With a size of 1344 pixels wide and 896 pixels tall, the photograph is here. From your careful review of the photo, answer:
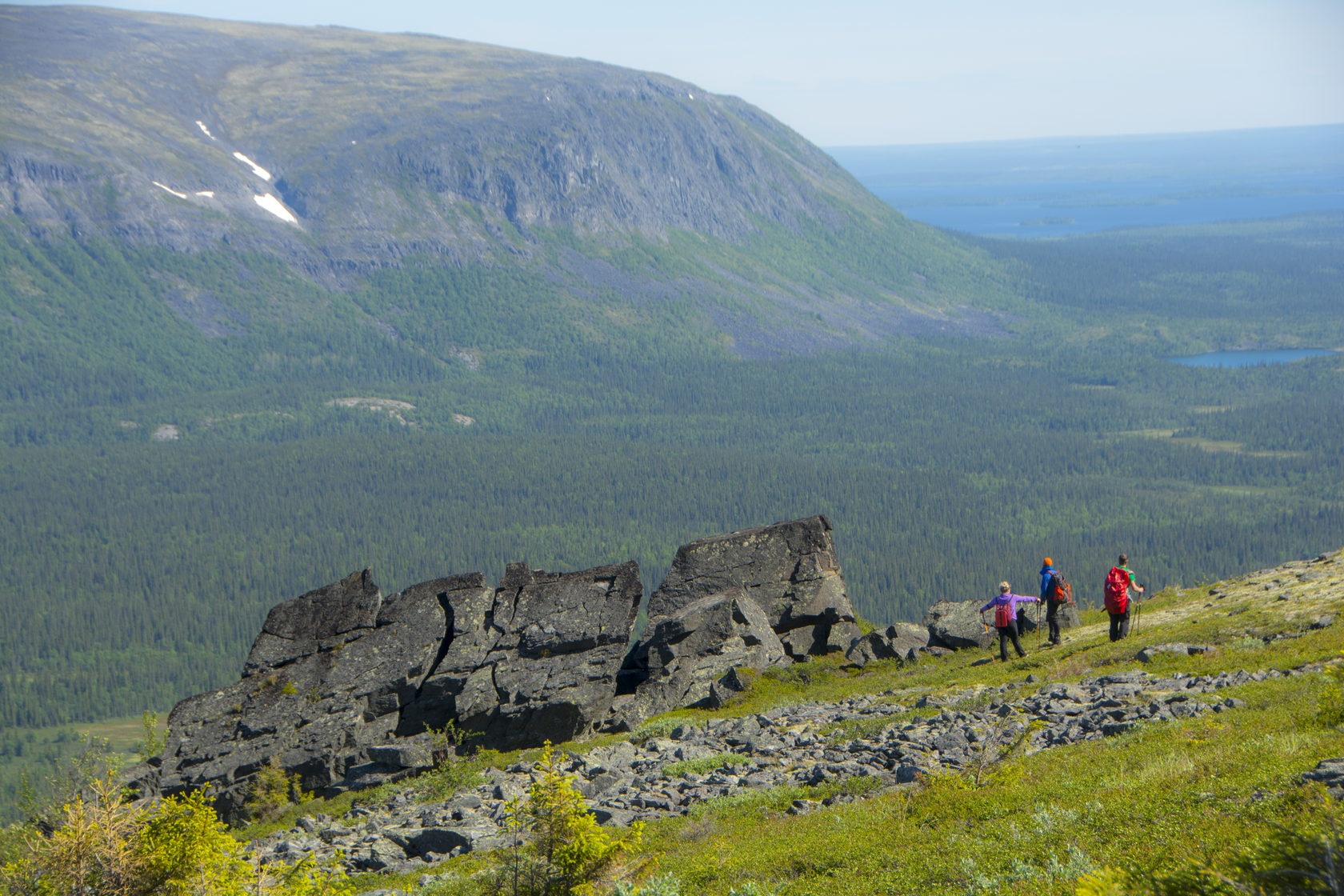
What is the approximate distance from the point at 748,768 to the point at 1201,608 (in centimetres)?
1932

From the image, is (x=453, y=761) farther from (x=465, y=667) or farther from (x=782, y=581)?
(x=782, y=581)

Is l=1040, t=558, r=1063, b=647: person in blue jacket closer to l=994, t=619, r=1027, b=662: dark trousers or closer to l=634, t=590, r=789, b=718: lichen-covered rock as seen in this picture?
l=994, t=619, r=1027, b=662: dark trousers

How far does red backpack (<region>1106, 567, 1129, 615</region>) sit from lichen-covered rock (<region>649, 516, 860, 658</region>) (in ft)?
30.5

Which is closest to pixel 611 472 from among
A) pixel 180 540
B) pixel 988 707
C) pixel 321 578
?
pixel 321 578

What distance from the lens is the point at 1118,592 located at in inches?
1145

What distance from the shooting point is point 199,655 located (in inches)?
4970

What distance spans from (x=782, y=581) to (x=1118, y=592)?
11737mm

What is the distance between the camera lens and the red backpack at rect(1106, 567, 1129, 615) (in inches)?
1144

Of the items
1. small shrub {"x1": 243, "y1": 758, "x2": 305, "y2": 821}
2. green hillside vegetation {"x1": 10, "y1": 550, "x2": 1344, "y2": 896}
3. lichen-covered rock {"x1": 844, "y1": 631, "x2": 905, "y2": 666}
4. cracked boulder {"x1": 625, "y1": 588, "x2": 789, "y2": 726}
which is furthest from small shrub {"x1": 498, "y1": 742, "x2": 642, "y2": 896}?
lichen-covered rock {"x1": 844, "y1": 631, "x2": 905, "y2": 666}

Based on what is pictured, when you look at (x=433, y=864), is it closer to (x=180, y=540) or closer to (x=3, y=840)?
(x=3, y=840)

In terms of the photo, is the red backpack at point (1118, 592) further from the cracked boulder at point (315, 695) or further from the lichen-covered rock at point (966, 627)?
the cracked boulder at point (315, 695)

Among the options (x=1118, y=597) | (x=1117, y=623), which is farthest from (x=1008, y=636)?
(x=1118, y=597)

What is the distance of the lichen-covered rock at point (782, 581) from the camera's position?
119ft

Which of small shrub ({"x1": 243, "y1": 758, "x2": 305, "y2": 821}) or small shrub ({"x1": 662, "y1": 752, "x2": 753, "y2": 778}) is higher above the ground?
small shrub ({"x1": 662, "y1": 752, "x2": 753, "y2": 778})
